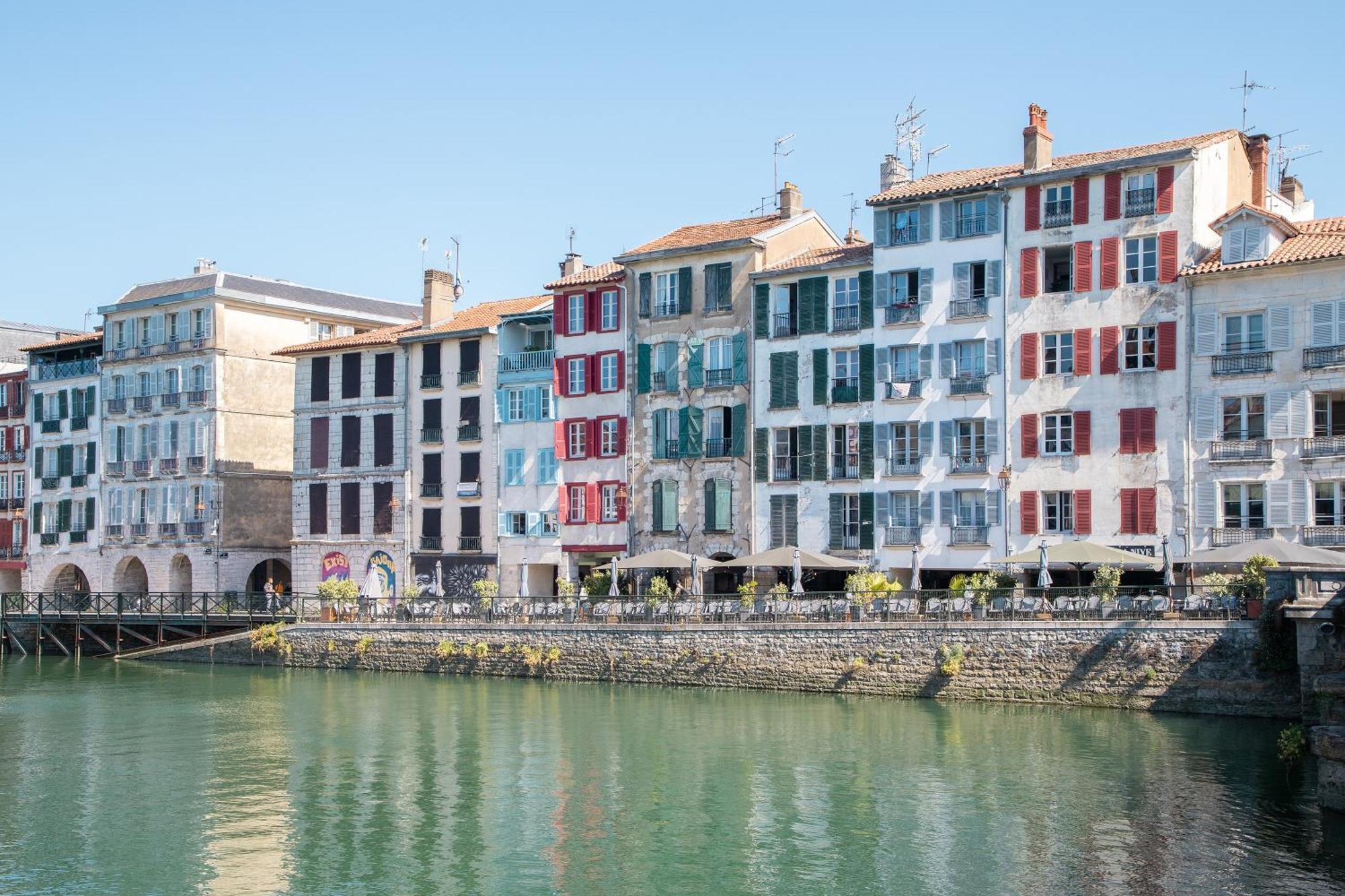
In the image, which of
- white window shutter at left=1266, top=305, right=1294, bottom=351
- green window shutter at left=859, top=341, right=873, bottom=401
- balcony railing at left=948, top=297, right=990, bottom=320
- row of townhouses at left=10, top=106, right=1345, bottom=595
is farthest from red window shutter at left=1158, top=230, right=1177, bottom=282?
green window shutter at left=859, top=341, right=873, bottom=401

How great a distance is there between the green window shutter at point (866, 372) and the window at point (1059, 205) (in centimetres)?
682

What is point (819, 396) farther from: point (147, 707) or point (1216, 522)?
point (147, 707)

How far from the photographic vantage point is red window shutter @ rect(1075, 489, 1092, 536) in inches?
1745

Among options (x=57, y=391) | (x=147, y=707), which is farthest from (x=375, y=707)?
(x=57, y=391)

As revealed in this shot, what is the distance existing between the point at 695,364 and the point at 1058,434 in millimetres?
13185

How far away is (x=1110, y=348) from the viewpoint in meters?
44.2

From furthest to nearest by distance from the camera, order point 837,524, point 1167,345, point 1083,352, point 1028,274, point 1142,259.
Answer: point 837,524
point 1028,274
point 1083,352
point 1142,259
point 1167,345

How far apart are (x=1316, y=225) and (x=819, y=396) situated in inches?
610

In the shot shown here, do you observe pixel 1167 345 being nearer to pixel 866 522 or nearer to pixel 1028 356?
pixel 1028 356

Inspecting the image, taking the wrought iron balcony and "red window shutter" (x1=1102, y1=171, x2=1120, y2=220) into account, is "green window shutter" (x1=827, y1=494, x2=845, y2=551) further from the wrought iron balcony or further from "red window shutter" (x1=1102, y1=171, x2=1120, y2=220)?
the wrought iron balcony

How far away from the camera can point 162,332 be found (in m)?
67.2

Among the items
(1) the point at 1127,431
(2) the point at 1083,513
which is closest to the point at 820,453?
(2) the point at 1083,513

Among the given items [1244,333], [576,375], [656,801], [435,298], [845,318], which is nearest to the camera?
[656,801]

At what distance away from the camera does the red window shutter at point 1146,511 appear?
43.2 m
